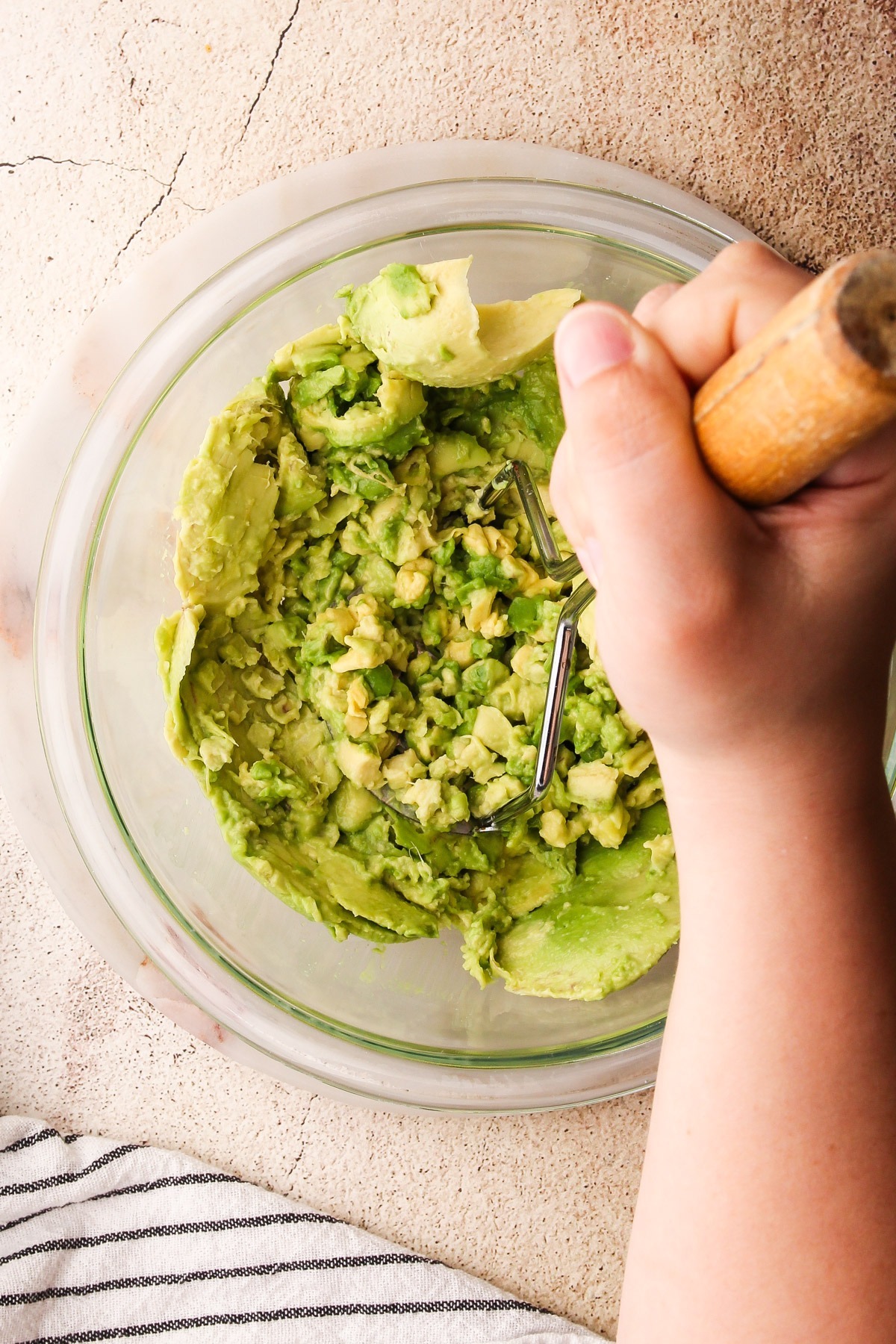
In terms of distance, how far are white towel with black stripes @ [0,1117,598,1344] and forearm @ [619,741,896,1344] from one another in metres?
0.47

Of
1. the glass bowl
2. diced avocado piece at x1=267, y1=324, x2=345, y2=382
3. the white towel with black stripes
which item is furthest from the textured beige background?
the white towel with black stripes

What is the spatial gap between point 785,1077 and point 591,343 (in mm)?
432

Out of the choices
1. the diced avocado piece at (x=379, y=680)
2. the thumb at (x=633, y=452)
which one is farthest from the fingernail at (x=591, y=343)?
the diced avocado piece at (x=379, y=680)

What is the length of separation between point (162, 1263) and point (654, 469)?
39.1 inches

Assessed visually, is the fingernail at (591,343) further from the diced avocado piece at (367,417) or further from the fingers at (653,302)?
the diced avocado piece at (367,417)

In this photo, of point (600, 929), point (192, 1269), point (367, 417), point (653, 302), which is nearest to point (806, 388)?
point (653, 302)

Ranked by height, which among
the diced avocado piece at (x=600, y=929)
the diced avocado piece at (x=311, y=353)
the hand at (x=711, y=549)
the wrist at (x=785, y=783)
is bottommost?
the diced avocado piece at (x=600, y=929)

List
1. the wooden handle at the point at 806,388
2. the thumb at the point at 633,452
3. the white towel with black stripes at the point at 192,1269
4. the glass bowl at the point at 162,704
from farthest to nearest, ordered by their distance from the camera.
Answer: the white towel with black stripes at the point at 192,1269, the glass bowl at the point at 162,704, the thumb at the point at 633,452, the wooden handle at the point at 806,388

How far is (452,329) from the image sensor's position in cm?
81

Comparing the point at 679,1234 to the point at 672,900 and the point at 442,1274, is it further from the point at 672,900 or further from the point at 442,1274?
the point at 442,1274

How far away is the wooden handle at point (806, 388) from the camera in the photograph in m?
0.39

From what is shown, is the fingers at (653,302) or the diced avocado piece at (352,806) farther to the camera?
the diced avocado piece at (352,806)

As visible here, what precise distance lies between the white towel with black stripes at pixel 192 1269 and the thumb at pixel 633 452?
0.86 metres

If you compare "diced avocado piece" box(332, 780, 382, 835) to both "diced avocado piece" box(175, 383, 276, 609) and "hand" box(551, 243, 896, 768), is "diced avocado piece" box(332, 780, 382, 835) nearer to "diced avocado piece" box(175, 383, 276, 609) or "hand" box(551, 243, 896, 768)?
"diced avocado piece" box(175, 383, 276, 609)
